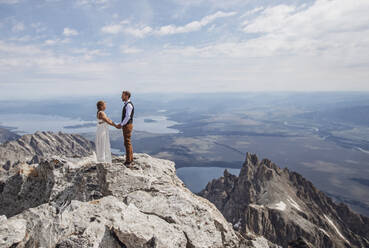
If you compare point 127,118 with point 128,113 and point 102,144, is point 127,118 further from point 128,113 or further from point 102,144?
point 102,144

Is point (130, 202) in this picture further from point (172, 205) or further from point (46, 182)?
point (46, 182)

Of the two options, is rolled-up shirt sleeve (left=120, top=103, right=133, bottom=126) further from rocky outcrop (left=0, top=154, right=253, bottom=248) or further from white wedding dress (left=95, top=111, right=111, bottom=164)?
rocky outcrop (left=0, top=154, right=253, bottom=248)

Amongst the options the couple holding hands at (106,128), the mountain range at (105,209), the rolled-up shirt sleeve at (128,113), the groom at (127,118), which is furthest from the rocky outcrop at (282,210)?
the rolled-up shirt sleeve at (128,113)

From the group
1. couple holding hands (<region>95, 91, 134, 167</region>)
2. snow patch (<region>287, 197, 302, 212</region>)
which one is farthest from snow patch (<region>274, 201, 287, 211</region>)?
couple holding hands (<region>95, 91, 134, 167</region>)

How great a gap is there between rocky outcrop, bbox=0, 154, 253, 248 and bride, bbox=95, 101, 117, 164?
2.97ft

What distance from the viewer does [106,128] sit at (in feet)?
59.1

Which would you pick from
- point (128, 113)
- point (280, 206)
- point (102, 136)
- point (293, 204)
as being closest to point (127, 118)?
point (128, 113)

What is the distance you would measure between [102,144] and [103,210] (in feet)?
22.3

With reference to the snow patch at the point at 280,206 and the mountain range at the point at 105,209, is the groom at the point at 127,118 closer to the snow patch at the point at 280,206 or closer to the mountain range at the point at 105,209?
the mountain range at the point at 105,209

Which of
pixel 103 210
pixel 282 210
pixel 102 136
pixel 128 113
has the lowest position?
pixel 282 210

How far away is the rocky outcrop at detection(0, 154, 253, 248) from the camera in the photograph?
10.3 m

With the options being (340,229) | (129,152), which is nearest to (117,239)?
(129,152)

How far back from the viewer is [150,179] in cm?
1580

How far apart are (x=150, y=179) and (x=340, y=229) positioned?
135179 millimetres
